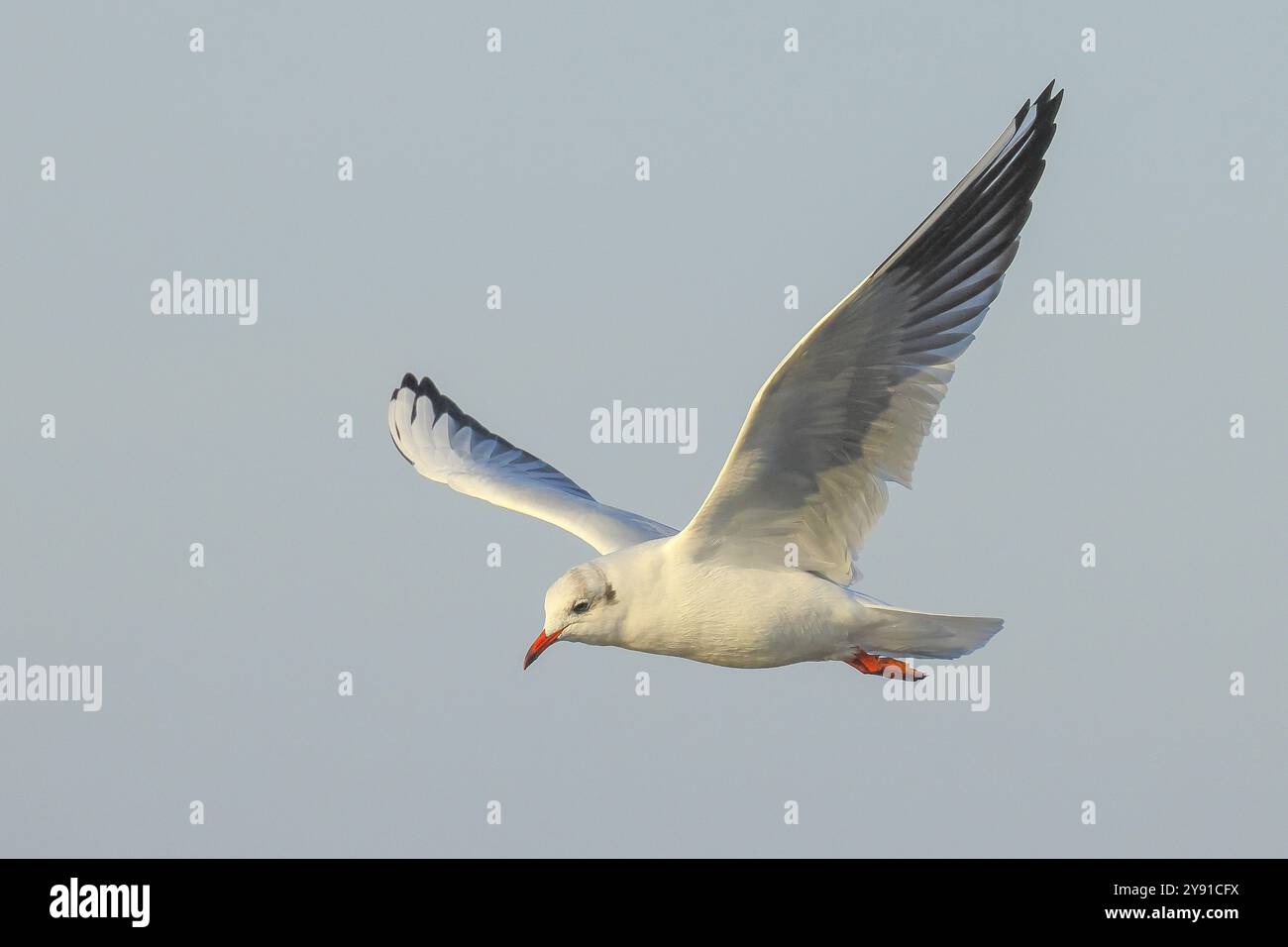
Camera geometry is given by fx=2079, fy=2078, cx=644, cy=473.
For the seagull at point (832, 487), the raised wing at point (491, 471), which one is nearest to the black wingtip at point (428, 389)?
the raised wing at point (491, 471)

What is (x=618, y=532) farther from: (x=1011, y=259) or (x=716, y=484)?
(x=1011, y=259)

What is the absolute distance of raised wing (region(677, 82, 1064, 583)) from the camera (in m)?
10.7

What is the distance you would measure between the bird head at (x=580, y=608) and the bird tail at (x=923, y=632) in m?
1.51

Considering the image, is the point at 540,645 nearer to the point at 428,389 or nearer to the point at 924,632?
the point at 924,632

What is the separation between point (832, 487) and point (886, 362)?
102 centimetres

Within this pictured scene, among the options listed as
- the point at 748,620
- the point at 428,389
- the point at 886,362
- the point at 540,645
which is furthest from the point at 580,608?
the point at 428,389

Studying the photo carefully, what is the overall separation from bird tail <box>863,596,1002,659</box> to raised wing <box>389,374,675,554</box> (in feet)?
7.36

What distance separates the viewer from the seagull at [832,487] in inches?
424

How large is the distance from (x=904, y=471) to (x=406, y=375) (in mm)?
6891

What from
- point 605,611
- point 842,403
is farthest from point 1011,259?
point 605,611

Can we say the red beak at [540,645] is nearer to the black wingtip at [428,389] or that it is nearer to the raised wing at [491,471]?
the raised wing at [491,471]

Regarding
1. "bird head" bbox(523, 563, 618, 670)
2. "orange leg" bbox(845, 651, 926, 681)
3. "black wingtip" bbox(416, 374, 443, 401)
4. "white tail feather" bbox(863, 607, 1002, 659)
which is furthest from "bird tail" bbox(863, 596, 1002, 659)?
"black wingtip" bbox(416, 374, 443, 401)

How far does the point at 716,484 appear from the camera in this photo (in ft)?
37.2

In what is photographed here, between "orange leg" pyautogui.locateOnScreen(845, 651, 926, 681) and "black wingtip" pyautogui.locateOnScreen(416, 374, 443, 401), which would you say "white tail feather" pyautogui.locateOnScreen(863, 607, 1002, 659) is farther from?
"black wingtip" pyautogui.locateOnScreen(416, 374, 443, 401)
